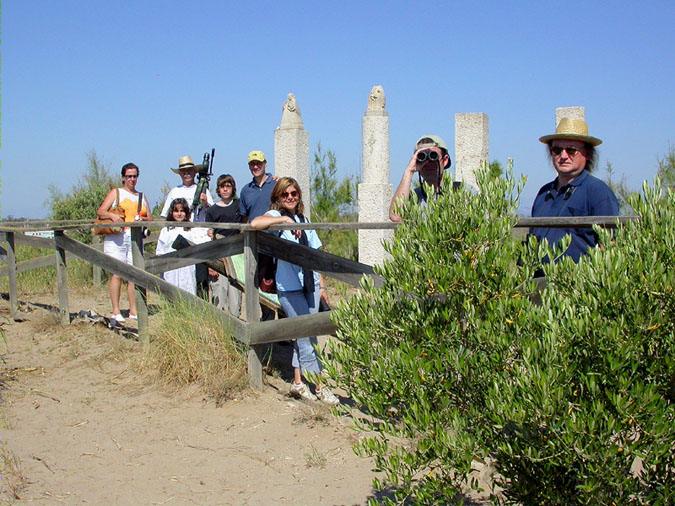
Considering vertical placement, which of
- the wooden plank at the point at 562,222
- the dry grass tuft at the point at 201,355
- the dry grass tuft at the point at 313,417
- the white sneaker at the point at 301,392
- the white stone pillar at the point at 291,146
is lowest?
the dry grass tuft at the point at 313,417

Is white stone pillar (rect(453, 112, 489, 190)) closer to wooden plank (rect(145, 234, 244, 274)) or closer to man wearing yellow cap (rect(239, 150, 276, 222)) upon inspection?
man wearing yellow cap (rect(239, 150, 276, 222))

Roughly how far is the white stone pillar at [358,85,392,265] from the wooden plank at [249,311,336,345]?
5.53m

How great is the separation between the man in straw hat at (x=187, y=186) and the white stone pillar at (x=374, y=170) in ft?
10.6

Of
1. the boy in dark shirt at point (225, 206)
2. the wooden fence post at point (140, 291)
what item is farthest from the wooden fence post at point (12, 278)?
the boy in dark shirt at point (225, 206)

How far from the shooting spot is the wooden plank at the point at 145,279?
619 centimetres

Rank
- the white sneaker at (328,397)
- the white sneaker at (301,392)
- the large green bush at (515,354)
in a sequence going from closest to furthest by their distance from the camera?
1. the large green bush at (515,354)
2. the white sneaker at (328,397)
3. the white sneaker at (301,392)

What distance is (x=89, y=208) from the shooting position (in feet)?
46.2

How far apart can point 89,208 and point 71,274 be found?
234cm

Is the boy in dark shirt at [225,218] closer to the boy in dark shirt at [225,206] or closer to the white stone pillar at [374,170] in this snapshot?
the boy in dark shirt at [225,206]

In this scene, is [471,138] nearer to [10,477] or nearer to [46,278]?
[46,278]

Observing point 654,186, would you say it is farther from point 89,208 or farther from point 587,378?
point 89,208

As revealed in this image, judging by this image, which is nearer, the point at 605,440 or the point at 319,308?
the point at 605,440

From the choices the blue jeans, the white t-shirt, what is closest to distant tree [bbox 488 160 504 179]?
the blue jeans

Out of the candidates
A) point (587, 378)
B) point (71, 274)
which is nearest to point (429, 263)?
point (587, 378)
